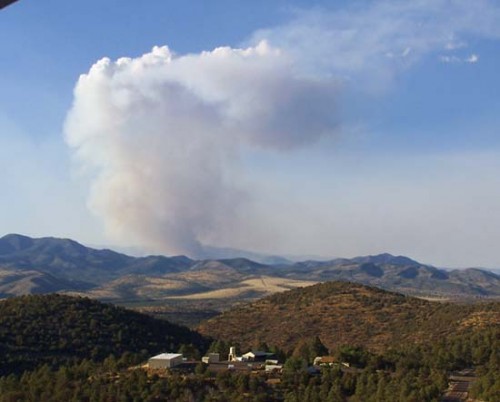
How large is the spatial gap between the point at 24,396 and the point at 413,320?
67233mm

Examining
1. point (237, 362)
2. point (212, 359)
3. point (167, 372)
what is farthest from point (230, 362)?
point (167, 372)

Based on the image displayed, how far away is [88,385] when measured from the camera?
46.7 meters

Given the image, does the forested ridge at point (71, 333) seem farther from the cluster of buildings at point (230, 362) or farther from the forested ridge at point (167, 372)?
the cluster of buildings at point (230, 362)

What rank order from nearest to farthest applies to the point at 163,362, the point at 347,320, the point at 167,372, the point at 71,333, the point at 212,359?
1. the point at 167,372
2. the point at 163,362
3. the point at 212,359
4. the point at 71,333
5. the point at 347,320

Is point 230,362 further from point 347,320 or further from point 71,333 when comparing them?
point 347,320

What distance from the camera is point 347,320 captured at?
104m

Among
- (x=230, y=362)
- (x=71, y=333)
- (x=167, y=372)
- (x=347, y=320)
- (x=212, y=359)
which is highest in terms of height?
(x=347, y=320)

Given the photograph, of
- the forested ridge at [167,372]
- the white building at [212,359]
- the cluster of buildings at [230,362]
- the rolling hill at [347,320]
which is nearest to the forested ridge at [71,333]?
the forested ridge at [167,372]

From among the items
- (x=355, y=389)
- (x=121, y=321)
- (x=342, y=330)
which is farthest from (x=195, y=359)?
(x=342, y=330)

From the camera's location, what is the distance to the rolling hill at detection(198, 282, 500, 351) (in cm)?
9038

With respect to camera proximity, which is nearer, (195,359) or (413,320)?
(195,359)

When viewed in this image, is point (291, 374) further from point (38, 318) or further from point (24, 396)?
point (38, 318)

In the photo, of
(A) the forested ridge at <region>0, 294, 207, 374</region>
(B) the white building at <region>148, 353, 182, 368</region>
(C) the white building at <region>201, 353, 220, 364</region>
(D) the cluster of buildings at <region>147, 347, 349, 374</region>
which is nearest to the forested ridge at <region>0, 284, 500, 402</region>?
(A) the forested ridge at <region>0, 294, 207, 374</region>

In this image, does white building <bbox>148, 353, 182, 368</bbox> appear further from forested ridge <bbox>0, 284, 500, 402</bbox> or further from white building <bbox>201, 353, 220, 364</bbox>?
white building <bbox>201, 353, 220, 364</bbox>
